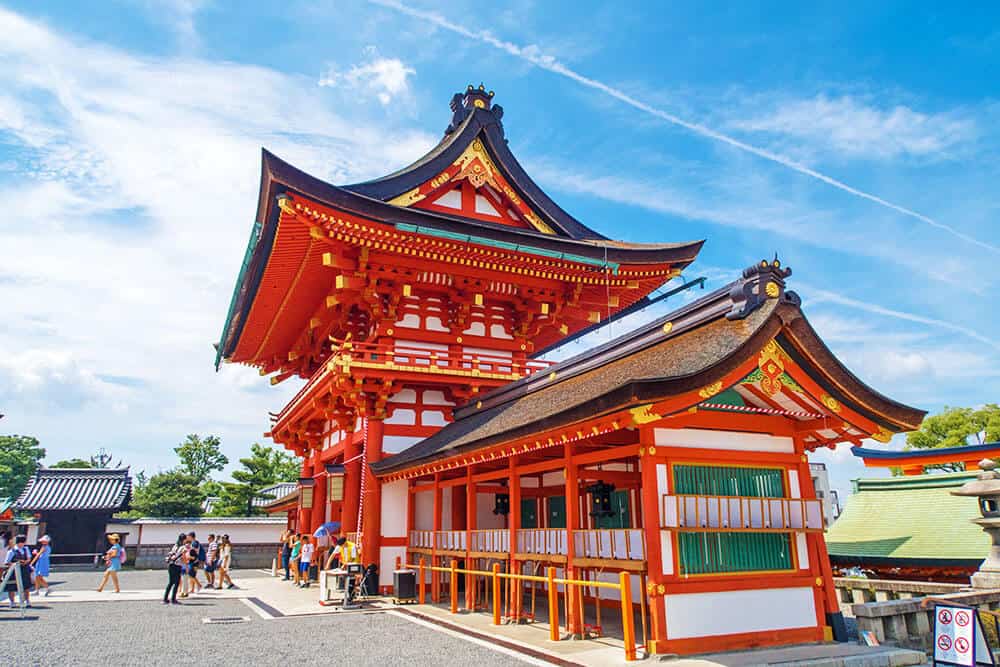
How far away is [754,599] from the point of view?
9.25 m

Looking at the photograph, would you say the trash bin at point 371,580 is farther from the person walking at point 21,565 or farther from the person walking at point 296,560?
the person walking at point 21,565

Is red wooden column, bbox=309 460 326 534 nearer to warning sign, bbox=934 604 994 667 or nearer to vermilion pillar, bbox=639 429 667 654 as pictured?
vermilion pillar, bbox=639 429 667 654

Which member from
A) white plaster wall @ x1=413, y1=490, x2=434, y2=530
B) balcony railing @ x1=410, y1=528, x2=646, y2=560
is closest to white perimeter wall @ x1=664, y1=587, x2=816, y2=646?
balcony railing @ x1=410, y1=528, x2=646, y2=560

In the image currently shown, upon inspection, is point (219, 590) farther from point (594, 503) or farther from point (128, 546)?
point (128, 546)

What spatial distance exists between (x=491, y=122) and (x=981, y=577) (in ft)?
52.0

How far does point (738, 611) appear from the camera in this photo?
9070 mm

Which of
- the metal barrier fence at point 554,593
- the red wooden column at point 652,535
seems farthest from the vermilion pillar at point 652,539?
the metal barrier fence at point 554,593

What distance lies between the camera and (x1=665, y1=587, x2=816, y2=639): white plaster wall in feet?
28.1

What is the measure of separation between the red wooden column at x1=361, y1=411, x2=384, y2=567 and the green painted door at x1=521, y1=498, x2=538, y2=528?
3.42 metres

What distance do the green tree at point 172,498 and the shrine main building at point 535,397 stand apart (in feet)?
56.6

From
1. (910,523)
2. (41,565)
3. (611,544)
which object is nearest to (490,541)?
(611,544)

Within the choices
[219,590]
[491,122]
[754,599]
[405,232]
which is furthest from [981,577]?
[219,590]

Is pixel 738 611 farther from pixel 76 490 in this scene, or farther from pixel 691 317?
pixel 76 490

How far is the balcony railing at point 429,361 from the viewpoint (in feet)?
52.1
